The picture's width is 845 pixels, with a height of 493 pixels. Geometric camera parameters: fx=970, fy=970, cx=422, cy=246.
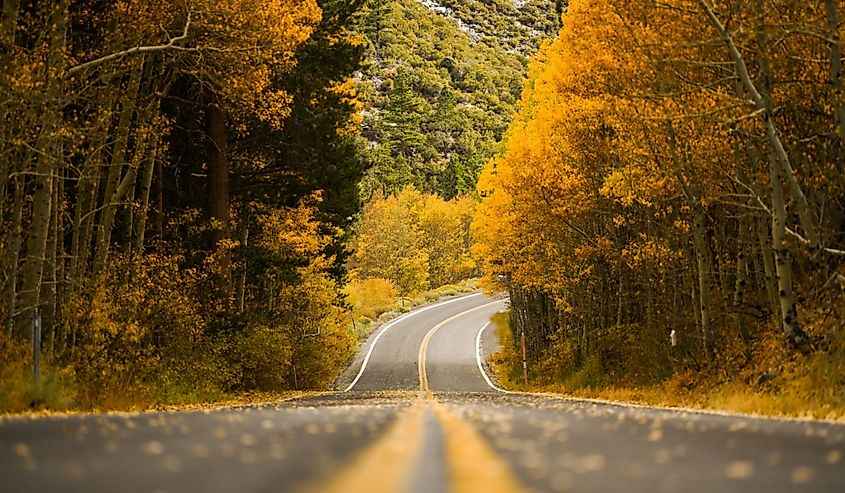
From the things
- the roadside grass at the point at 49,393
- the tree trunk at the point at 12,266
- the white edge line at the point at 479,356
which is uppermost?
the tree trunk at the point at 12,266

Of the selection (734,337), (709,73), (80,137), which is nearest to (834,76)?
(709,73)

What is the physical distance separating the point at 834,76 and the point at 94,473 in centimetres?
1454

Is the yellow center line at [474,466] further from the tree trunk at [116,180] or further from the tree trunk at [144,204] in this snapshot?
the tree trunk at [144,204]

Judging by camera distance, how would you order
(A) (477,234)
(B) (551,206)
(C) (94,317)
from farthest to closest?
(A) (477,234), (B) (551,206), (C) (94,317)

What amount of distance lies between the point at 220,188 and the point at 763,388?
16.8 meters

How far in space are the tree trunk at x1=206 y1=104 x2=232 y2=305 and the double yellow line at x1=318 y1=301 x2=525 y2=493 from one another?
68.9ft

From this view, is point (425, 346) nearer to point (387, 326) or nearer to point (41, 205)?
point (387, 326)

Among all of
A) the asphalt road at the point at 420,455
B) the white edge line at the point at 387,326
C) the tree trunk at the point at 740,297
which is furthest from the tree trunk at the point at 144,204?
the white edge line at the point at 387,326

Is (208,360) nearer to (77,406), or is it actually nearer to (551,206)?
(77,406)

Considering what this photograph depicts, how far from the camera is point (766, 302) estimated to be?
23.3 m

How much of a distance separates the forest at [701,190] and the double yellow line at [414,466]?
7.91m

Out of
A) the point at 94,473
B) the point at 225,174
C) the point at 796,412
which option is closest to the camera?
the point at 94,473

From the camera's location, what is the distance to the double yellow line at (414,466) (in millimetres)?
4145

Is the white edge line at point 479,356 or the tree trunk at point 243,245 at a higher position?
the tree trunk at point 243,245
